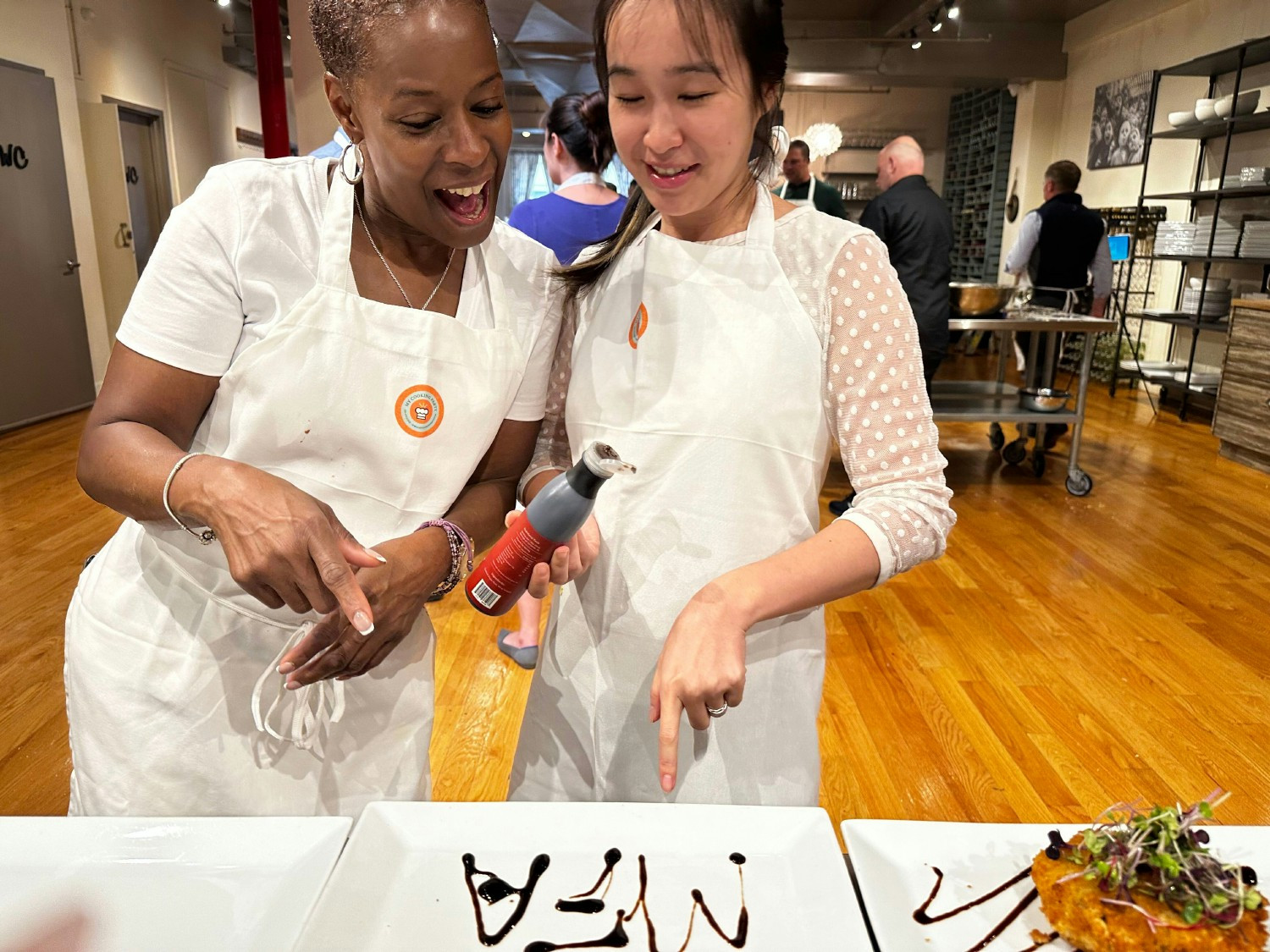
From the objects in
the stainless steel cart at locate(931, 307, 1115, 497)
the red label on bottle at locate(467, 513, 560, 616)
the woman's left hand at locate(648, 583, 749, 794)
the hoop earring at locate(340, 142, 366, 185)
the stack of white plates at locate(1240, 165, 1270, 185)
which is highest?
the stack of white plates at locate(1240, 165, 1270, 185)

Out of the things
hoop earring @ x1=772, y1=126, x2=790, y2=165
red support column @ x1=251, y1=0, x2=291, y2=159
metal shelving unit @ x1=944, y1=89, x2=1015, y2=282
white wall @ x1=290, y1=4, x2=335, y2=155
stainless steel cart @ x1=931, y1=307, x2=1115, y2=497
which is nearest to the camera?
hoop earring @ x1=772, y1=126, x2=790, y2=165

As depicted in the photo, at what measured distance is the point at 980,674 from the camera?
9.73ft

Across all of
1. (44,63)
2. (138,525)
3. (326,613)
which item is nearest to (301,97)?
(138,525)

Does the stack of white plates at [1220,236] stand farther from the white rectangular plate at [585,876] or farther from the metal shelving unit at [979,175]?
the white rectangular plate at [585,876]

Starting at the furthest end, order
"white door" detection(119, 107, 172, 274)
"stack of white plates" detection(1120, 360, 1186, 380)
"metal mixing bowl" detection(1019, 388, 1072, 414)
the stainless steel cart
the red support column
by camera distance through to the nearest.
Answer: "white door" detection(119, 107, 172, 274) < "stack of white plates" detection(1120, 360, 1186, 380) < "metal mixing bowl" detection(1019, 388, 1072, 414) < the stainless steel cart < the red support column

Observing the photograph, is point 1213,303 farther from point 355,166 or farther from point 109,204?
point 109,204

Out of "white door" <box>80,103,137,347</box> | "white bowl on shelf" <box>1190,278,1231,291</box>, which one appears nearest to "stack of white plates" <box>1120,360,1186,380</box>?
"white bowl on shelf" <box>1190,278,1231,291</box>

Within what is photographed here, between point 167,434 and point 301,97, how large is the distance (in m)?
2.90

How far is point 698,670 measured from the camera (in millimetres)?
849

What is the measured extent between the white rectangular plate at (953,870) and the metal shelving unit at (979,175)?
11351 mm

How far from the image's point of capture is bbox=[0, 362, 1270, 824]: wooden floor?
2357 mm

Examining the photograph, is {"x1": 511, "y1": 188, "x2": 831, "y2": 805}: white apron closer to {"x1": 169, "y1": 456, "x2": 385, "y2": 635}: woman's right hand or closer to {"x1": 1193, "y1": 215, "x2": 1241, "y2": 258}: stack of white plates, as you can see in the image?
{"x1": 169, "y1": 456, "x2": 385, "y2": 635}: woman's right hand

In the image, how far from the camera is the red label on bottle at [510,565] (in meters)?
0.93

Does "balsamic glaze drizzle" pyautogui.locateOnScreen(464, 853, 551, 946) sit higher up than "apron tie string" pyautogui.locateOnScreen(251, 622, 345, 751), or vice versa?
"apron tie string" pyautogui.locateOnScreen(251, 622, 345, 751)
